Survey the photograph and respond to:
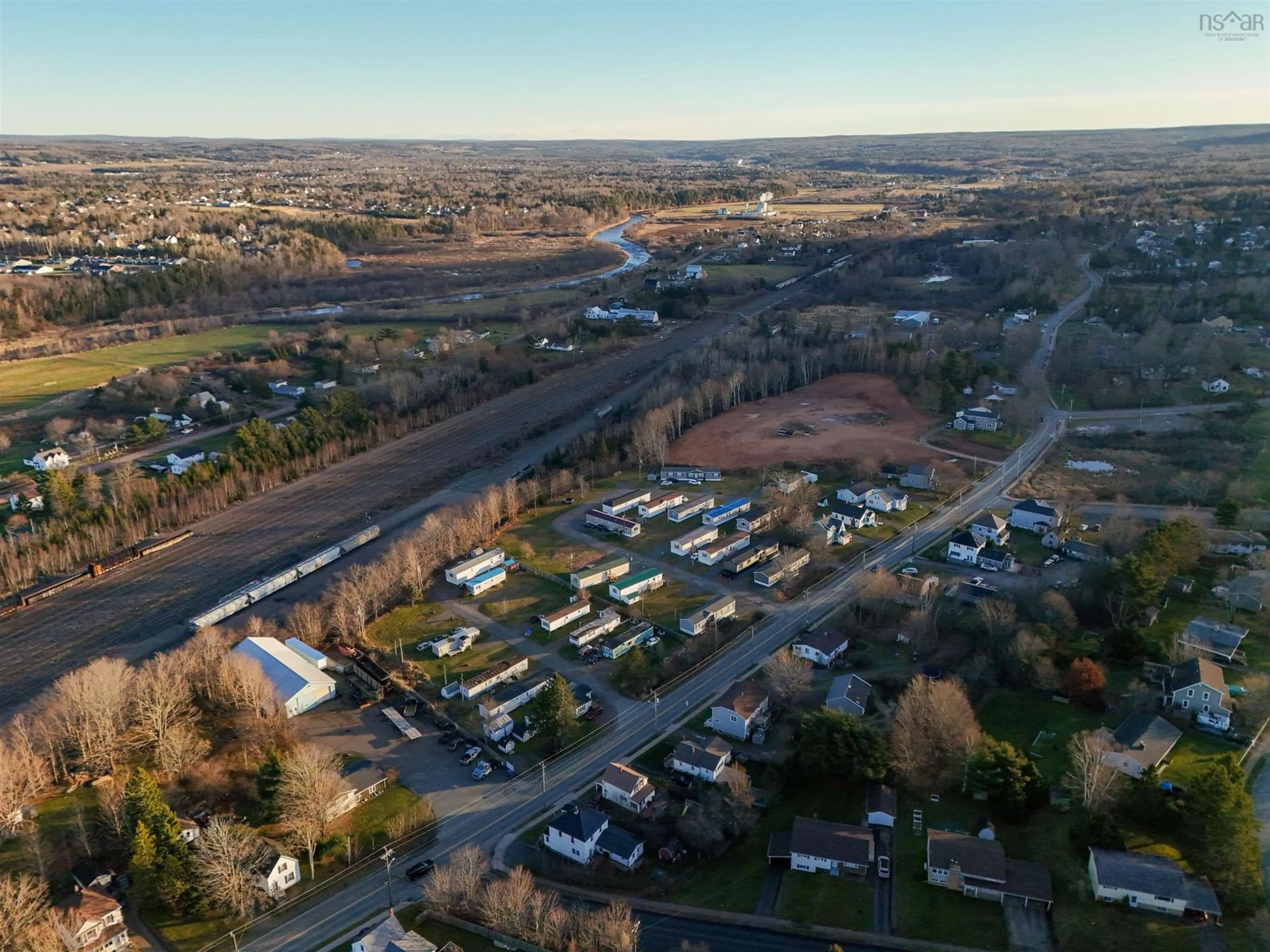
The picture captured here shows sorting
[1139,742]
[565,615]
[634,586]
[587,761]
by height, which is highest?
[1139,742]

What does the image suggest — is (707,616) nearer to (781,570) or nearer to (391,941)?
(781,570)

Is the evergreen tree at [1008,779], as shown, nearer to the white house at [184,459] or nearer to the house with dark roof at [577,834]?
the house with dark roof at [577,834]

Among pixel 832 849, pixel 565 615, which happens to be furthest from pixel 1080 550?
pixel 565 615

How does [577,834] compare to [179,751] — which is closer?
[577,834]

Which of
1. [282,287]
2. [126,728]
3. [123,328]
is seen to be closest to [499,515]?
[126,728]

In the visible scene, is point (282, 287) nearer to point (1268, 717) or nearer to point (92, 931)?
point (92, 931)

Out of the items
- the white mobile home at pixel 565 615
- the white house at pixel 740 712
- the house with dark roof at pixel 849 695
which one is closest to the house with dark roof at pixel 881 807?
the house with dark roof at pixel 849 695
